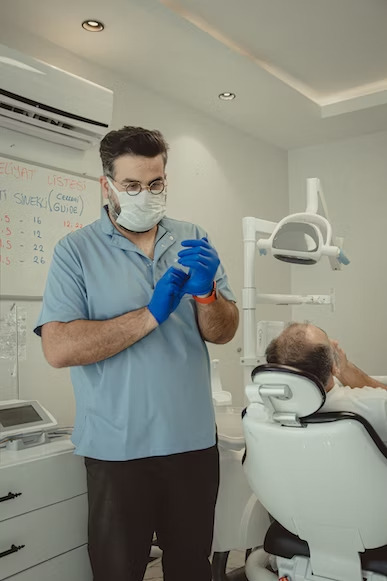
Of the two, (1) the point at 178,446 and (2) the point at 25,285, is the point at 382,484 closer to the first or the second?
(1) the point at 178,446

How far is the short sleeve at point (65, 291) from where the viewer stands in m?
1.30

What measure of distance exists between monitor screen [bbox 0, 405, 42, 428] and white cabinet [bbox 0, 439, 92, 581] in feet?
0.30

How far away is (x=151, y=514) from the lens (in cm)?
133

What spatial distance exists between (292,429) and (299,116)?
2.61 m

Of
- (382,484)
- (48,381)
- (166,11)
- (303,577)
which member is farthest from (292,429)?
(166,11)

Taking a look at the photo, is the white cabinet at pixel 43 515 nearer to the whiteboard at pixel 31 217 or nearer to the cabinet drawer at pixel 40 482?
the cabinet drawer at pixel 40 482

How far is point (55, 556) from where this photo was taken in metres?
1.69

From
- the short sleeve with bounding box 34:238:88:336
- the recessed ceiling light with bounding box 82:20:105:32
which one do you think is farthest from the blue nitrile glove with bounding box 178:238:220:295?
the recessed ceiling light with bounding box 82:20:105:32

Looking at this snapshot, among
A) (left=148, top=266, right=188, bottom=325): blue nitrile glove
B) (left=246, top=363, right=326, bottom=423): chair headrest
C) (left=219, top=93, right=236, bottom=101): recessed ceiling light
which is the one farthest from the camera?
(left=219, top=93, right=236, bottom=101): recessed ceiling light

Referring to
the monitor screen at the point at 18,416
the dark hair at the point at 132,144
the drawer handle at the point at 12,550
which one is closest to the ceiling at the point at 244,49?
the dark hair at the point at 132,144

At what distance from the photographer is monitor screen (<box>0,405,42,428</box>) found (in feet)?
5.88

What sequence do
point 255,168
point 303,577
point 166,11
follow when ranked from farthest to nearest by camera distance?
point 255,168, point 166,11, point 303,577

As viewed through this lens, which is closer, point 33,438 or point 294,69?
point 33,438

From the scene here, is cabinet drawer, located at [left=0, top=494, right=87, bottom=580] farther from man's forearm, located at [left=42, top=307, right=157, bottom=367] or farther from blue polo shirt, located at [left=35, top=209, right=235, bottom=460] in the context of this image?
man's forearm, located at [left=42, top=307, right=157, bottom=367]
